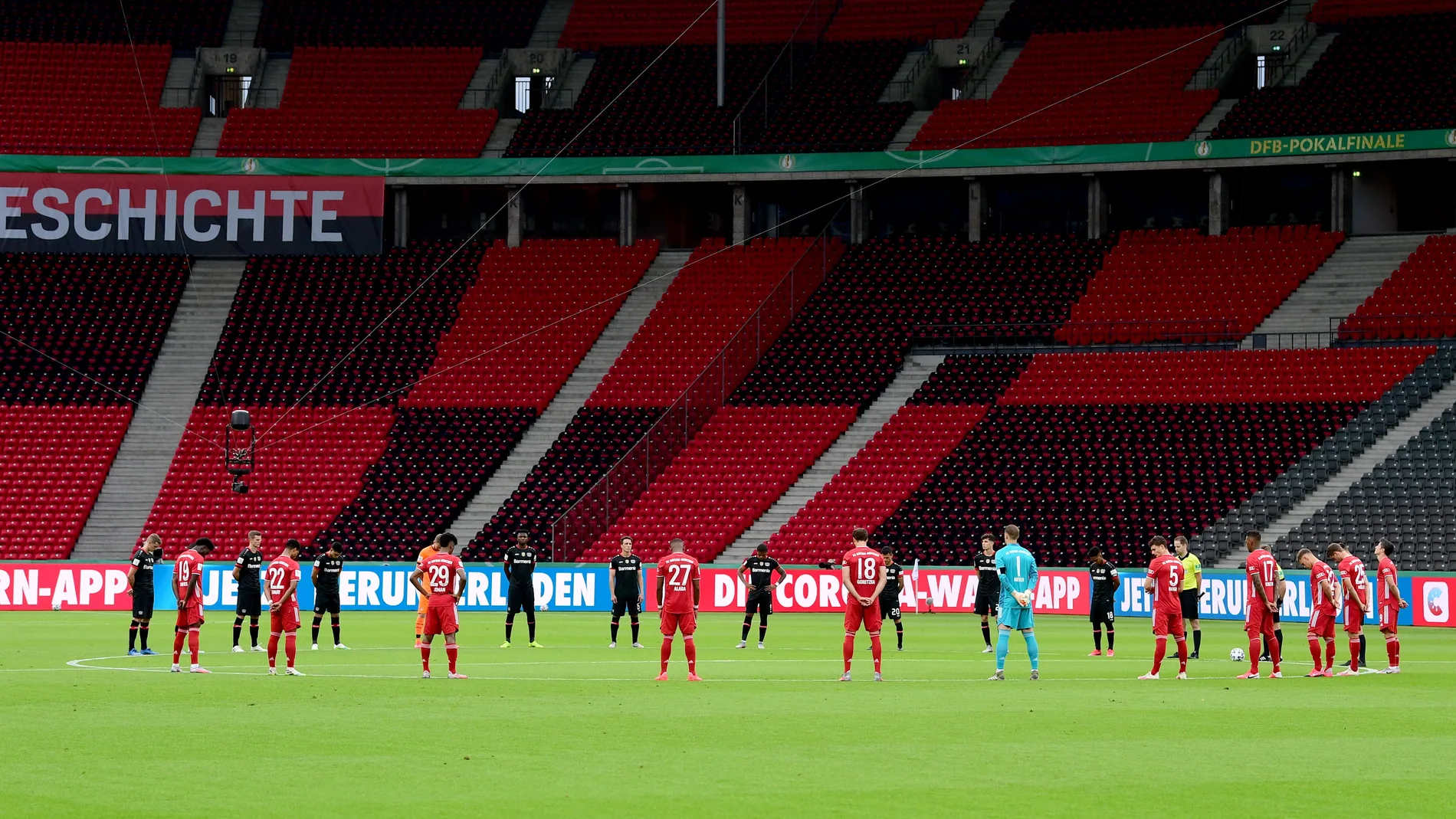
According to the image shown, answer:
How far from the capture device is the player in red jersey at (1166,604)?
23203mm

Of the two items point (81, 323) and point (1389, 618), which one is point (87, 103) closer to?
point (81, 323)

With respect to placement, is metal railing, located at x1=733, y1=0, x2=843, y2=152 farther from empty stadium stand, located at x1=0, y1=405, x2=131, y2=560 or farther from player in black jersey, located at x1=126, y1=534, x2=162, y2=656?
player in black jersey, located at x1=126, y1=534, x2=162, y2=656

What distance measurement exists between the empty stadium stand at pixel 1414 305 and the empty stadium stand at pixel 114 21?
130ft

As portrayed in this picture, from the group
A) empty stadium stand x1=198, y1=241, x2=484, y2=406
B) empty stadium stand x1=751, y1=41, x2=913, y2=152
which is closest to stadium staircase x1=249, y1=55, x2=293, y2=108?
empty stadium stand x1=198, y1=241, x2=484, y2=406

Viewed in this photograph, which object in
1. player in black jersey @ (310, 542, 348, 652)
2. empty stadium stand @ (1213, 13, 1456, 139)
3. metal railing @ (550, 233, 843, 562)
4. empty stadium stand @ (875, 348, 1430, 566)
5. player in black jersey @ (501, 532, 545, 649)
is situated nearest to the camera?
player in black jersey @ (310, 542, 348, 652)

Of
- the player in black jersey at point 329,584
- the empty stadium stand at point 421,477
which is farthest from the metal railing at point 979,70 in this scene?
the player in black jersey at point 329,584

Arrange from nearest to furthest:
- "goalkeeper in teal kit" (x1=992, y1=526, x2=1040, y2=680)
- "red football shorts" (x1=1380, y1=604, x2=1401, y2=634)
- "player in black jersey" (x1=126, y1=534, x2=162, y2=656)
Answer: "goalkeeper in teal kit" (x1=992, y1=526, x2=1040, y2=680), "red football shorts" (x1=1380, y1=604, x2=1401, y2=634), "player in black jersey" (x1=126, y1=534, x2=162, y2=656)

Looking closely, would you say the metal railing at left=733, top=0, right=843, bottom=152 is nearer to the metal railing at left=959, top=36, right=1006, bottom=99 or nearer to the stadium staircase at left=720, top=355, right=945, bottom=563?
the metal railing at left=959, top=36, right=1006, bottom=99

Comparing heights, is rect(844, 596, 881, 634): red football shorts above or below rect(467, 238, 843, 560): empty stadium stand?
below

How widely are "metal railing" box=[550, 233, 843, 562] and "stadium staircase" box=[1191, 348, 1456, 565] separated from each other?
14.9 meters

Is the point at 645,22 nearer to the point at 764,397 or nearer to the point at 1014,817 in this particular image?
the point at 764,397

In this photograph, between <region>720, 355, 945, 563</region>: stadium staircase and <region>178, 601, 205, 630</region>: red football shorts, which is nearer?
<region>178, 601, 205, 630</region>: red football shorts

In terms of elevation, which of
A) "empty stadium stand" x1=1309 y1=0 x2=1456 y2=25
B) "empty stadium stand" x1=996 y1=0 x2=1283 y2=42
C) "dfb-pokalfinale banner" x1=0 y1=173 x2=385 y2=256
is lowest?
"dfb-pokalfinale banner" x1=0 y1=173 x2=385 y2=256

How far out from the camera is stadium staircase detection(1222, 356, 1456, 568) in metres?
41.6
